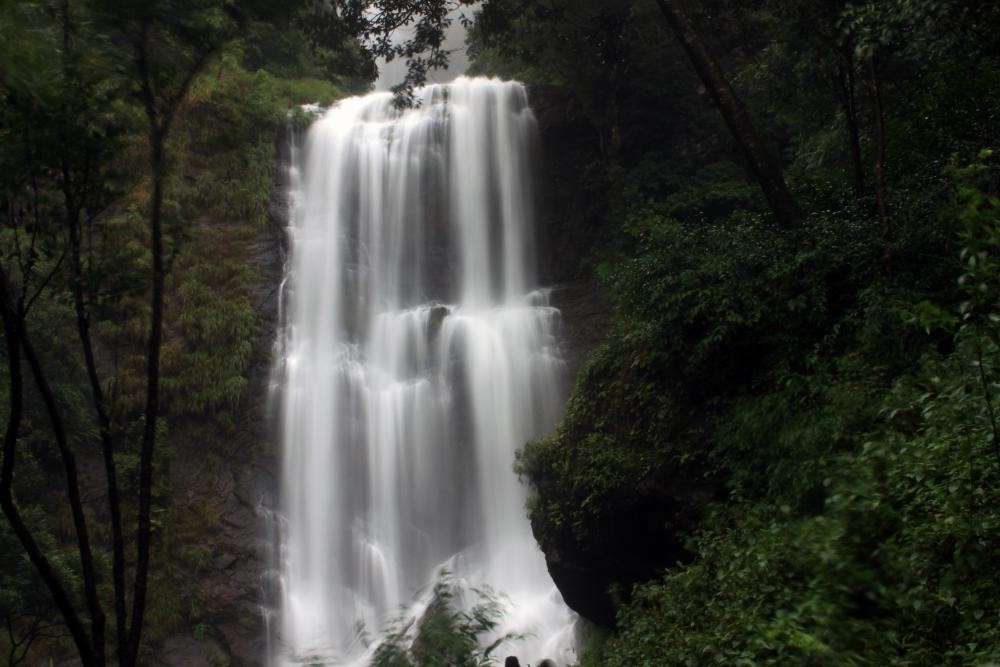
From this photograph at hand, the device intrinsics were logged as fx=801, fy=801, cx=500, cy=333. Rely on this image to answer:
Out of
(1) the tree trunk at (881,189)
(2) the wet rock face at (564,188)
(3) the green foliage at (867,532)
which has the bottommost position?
(3) the green foliage at (867,532)

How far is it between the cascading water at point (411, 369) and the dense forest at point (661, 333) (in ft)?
3.68

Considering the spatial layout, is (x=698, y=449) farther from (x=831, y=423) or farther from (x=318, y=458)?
(x=318, y=458)

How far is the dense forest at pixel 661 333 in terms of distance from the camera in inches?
181

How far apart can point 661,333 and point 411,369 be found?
27.0 ft

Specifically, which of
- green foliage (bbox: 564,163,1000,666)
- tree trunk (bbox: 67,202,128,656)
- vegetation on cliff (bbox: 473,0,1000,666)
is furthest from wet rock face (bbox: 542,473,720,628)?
tree trunk (bbox: 67,202,128,656)

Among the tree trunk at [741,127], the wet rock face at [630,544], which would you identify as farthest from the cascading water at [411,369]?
the tree trunk at [741,127]

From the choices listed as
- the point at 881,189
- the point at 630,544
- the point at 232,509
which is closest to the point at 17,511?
the point at 630,544

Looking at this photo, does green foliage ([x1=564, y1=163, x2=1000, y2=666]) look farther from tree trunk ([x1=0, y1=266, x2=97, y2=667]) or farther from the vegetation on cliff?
tree trunk ([x1=0, y1=266, x2=97, y2=667])

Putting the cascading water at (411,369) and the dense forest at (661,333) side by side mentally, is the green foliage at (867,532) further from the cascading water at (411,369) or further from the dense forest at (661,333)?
the cascading water at (411,369)

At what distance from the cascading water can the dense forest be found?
3.68 feet

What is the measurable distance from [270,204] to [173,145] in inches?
96.9

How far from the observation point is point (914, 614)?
407 centimetres

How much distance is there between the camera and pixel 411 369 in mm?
16203

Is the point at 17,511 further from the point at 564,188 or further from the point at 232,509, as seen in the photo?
the point at 564,188
